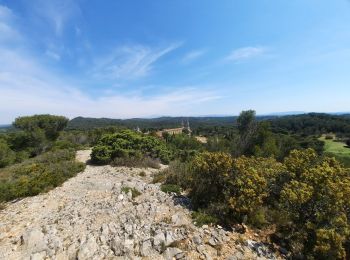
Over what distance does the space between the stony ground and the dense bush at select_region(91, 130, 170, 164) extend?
21.0 ft

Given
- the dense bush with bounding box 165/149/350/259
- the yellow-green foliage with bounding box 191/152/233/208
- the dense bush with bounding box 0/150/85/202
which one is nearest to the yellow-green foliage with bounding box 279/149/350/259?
the dense bush with bounding box 165/149/350/259

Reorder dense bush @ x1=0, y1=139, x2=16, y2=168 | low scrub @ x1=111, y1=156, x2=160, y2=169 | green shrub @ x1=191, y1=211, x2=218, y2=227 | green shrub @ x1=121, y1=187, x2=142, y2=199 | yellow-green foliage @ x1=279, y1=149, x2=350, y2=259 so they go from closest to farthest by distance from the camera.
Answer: yellow-green foliage @ x1=279, y1=149, x2=350, y2=259 < green shrub @ x1=191, y1=211, x2=218, y2=227 < green shrub @ x1=121, y1=187, x2=142, y2=199 < low scrub @ x1=111, y1=156, x2=160, y2=169 < dense bush @ x1=0, y1=139, x2=16, y2=168

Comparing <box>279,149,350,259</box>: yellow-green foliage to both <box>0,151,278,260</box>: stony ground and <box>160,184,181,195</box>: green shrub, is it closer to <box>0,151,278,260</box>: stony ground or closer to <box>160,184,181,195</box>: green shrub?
<box>0,151,278,260</box>: stony ground

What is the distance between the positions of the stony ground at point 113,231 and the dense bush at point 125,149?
6.39m

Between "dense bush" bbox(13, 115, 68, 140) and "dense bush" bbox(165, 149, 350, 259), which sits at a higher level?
"dense bush" bbox(13, 115, 68, 140)

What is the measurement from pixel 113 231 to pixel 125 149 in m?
9.88

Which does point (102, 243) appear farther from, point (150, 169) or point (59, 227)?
point (150, 169)

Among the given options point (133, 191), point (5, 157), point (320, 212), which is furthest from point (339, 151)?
point (5, 157)

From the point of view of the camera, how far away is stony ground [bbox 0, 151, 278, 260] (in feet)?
18.4

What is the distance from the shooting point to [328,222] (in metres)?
5.24

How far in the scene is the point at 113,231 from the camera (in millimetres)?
6445

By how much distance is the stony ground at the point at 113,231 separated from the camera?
221 inches

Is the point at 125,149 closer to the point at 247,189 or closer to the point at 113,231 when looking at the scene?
the point at 113,231

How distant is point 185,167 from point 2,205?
7332 mm
